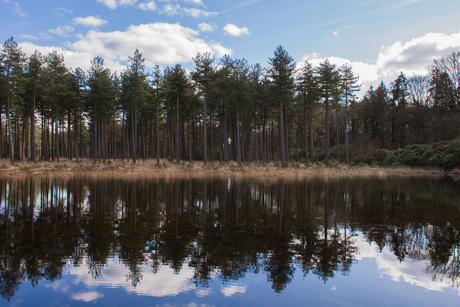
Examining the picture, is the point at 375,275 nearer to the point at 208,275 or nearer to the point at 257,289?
the point at 257,289

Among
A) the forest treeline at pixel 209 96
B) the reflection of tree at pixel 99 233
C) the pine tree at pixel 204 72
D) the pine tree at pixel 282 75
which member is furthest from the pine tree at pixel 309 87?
the reflection of tree at pixel 99 233

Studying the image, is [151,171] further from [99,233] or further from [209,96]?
[99,233]

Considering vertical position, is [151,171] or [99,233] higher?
[151,171]

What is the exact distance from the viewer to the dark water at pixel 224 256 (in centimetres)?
453

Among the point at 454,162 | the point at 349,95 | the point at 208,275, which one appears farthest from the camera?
the point at 349,95

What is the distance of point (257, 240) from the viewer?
7160 millimetres

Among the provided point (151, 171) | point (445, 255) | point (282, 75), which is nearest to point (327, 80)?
point (282, 75)

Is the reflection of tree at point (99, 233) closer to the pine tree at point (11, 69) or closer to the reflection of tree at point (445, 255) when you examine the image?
the reflection of tree at point (445, 255)

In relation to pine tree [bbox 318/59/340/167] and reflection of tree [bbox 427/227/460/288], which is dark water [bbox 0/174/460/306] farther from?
pine tree [bbox 318/59/340/167]

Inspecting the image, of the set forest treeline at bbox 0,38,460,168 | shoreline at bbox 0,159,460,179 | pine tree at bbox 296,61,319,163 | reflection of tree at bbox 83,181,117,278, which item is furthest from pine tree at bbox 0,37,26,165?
pine tree at bbox 296,61,319,163

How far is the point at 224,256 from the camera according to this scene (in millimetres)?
6008

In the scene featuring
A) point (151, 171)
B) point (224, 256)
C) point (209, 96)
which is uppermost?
point (209, 96)

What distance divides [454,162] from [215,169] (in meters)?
29.7

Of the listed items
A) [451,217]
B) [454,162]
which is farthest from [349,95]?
[451,217]
